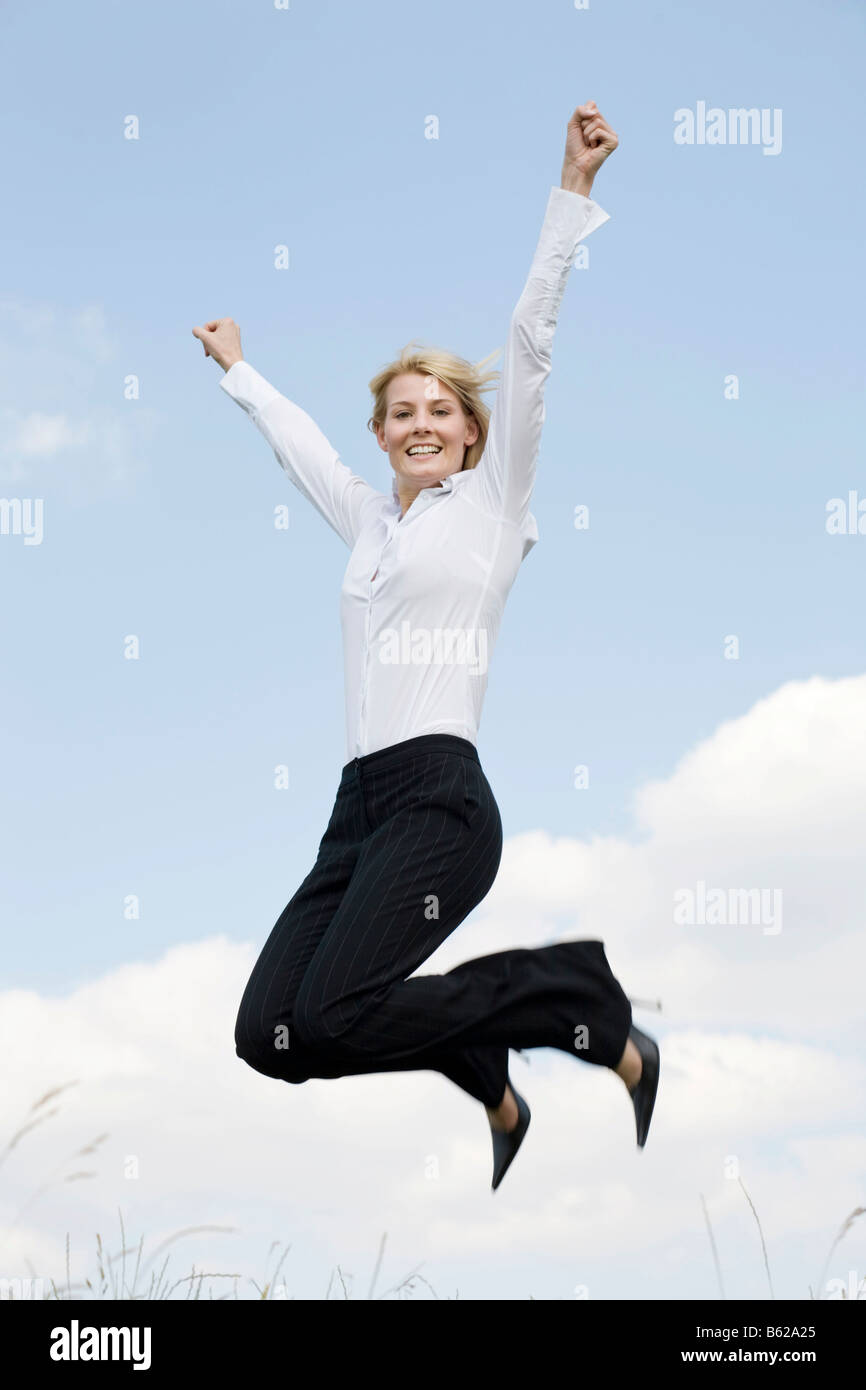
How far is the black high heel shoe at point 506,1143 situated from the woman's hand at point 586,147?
2.86m

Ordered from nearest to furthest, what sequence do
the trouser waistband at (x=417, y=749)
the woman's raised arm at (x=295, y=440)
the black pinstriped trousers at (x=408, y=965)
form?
1. the black pinstriped trousers at (x=408, y=965)
2. the trouser waistband at (x=417, y=749)
3. the woman's raised arm at (x=295, y=440)

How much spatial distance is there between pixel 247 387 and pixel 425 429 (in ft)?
3.38

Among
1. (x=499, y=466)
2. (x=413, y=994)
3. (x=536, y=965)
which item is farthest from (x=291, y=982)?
(x=499, y=466)

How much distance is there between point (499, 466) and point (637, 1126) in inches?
86.3

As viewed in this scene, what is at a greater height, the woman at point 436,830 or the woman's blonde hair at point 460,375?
the woman's blonde hair at point 460,375

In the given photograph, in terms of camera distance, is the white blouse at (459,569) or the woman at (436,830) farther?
the white blouse at (459,569)

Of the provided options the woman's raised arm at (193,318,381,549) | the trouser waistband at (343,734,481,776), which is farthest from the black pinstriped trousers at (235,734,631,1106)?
the woman's raised arm at (193,318,381,549)

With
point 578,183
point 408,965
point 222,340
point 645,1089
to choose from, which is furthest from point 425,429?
point 645,1089

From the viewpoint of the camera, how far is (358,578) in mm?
4367

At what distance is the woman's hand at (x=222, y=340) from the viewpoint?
531cm

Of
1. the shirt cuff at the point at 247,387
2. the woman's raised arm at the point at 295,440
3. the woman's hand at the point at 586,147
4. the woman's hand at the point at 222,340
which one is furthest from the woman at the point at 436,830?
the woman's hand at the point at 222,340

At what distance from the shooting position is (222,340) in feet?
17.5

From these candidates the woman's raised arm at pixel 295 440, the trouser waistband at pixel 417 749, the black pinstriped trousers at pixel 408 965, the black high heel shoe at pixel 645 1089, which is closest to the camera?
the black pinstriped trousers at pixel 408 965

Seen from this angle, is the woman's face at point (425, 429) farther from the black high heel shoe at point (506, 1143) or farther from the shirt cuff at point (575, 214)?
the black high heel shoe at point (506, 1143)
